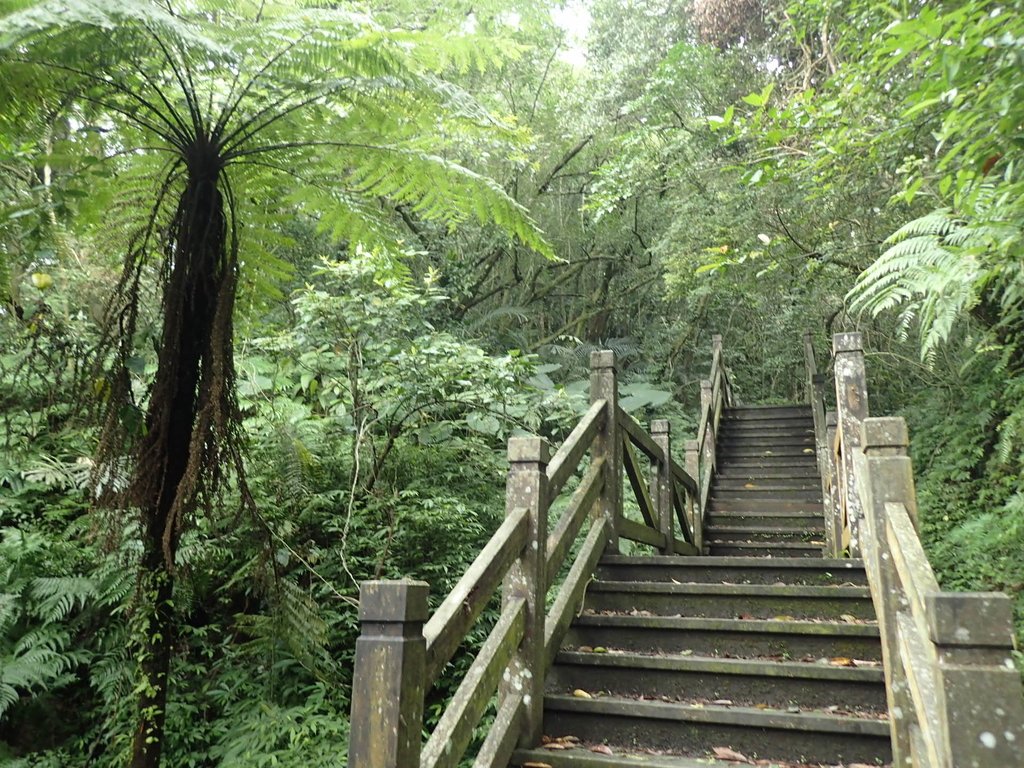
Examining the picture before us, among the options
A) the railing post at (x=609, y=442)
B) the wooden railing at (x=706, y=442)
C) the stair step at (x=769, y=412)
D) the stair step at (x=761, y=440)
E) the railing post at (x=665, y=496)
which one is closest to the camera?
the railing post at (x=609, y=442)

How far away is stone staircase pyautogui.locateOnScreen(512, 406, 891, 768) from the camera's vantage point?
300cm

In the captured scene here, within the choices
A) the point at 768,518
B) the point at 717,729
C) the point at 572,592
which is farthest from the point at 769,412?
the point at 717,729

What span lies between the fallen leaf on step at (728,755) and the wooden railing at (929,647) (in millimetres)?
589

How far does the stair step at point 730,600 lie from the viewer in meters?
3.90

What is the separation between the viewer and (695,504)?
27.3 feet

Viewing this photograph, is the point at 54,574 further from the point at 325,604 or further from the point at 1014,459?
the point at 1014,459

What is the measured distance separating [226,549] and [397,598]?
3863 mm

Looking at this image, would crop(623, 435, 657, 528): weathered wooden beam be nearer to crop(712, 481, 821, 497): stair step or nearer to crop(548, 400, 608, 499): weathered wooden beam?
crop(548, 400, 608, 499): weathered wooden beam

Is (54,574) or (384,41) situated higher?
(384,41)

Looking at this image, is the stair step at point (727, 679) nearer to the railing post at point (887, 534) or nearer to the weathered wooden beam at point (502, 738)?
the railing post at point (887, 534)

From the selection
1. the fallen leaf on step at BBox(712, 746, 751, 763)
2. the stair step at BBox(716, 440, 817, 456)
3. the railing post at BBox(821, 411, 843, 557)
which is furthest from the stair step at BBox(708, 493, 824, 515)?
the fallen leaf on step at BBox(712, 746, 751, 763)

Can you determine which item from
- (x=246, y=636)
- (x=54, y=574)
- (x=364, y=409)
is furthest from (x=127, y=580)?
(x=364, y=409)

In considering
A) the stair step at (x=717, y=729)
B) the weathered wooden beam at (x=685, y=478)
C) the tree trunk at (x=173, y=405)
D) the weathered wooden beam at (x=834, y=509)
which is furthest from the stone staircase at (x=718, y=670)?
the weathered wooden beam at (x=685, y=478)

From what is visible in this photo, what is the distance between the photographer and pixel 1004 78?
2.62 m
